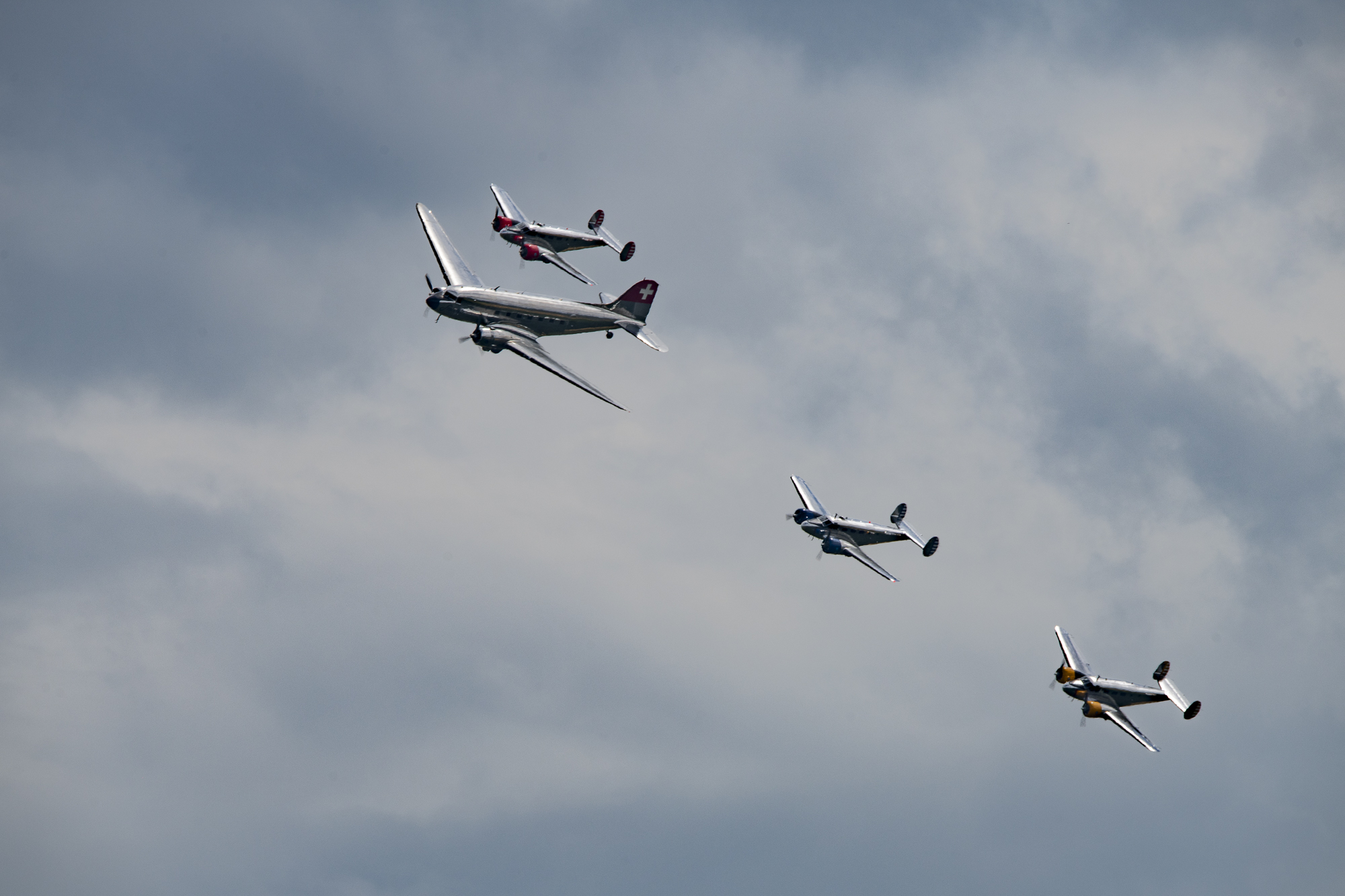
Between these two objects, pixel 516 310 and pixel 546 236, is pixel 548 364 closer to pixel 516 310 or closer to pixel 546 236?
pixel 516 310

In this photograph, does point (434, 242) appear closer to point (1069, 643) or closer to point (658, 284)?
point (658, 284)

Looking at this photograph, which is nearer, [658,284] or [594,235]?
[658,284]

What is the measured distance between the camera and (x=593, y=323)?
166m

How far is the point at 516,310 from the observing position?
156 metres

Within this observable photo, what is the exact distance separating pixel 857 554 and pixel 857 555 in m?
0.26

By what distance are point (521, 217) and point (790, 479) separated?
2629 inches

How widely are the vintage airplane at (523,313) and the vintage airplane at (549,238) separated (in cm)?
1960

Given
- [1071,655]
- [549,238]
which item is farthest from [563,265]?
[1071,655]

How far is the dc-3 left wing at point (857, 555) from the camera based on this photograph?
14962 centimetres

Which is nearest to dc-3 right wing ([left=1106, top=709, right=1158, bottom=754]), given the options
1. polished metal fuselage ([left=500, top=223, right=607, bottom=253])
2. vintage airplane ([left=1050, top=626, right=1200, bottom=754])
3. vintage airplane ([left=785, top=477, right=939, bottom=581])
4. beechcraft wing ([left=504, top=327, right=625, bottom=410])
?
vintage airplane ([left=1050, top=626, right=1200, bottom=754])

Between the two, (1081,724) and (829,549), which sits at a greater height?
(829,549)

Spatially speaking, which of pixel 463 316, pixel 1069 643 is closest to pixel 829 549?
pixel 1069 643

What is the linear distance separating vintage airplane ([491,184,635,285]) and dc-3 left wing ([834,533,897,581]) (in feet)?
191

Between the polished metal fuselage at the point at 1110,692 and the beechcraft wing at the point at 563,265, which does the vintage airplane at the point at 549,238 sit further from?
the polished metal fuselage at the point at 1110,692
